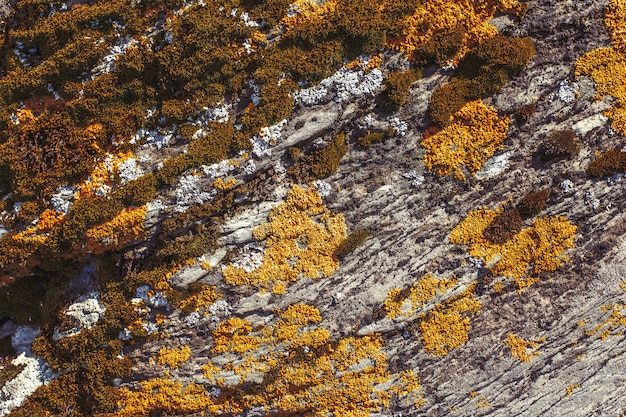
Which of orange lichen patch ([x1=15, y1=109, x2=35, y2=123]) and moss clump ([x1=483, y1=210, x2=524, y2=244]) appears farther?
moss clump ([x1=483, y1=210, x2=524, y2=244])

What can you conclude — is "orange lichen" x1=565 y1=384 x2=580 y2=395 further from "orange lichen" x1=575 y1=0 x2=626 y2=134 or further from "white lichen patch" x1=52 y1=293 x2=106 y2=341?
"white lichen patch" x1=52 y1=293 x2=106 y2=341

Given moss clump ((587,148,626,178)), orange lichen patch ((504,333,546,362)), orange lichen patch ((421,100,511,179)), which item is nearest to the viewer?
orange lichen patch ((421,100,511,179))

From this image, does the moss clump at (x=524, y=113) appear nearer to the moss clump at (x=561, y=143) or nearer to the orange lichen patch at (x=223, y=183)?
the moss clump at (x=561, y=143)

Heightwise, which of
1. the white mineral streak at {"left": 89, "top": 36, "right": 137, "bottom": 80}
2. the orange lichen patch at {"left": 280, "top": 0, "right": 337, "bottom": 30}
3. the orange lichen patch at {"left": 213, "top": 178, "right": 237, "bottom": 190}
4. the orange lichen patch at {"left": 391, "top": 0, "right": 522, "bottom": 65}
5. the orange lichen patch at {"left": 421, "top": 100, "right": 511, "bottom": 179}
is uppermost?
the white mineral streak at {"left": 89, "top": 36, "right": 137, "bottom": 80}

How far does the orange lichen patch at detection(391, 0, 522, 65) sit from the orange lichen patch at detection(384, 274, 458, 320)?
4.40m

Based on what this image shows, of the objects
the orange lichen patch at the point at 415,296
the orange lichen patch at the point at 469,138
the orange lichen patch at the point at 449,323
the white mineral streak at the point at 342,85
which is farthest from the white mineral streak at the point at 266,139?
the orange lichen patch at the point at 449,323

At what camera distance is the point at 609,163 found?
8.57 metres

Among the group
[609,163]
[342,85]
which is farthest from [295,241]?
[609,163]

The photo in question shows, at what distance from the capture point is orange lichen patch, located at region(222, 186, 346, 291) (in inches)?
338

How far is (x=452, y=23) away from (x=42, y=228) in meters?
8.65

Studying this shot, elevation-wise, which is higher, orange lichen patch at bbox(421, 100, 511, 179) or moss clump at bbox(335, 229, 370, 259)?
orange lichen patch at bbox(421, 100, 511, 179)

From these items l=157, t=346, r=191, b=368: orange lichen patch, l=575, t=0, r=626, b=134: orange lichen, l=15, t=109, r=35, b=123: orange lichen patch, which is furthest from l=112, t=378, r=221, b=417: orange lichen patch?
l=575, t=0, r=626, b=134: orange lichen

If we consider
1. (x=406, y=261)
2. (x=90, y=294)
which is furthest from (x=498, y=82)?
(x=90, y=294)

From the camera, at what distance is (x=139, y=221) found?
8.31 meters
